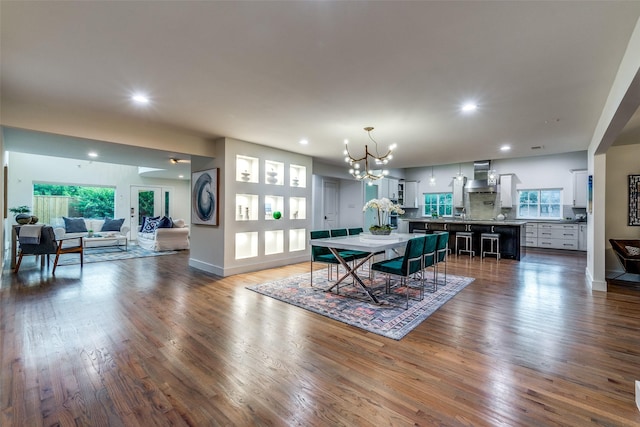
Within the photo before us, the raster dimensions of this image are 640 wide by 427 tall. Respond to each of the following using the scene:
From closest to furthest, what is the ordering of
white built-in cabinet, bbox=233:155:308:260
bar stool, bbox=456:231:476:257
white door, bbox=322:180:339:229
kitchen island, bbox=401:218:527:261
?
white built-in cabinet, bbox=233:155:308:260
kitchen island, bbox=401:218:527:261
bar stool, bbox=456:231:476:257
white door, bbox=322:180:339:229

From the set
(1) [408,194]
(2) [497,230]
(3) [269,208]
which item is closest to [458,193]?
(1) [408,194]

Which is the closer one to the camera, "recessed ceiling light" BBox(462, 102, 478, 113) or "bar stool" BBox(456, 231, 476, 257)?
"recessed ceiling light" BBox(462, 102, 478, 113)

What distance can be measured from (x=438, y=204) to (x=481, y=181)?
1791 mm

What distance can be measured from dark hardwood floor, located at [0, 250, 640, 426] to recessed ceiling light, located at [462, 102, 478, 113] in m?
2.48

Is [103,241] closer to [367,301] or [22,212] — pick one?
[22,212]

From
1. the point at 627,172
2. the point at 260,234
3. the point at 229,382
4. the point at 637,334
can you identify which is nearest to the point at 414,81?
the point at 229,382

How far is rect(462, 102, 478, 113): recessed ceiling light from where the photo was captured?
11.3 ft

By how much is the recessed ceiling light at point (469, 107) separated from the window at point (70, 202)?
11.2 meters

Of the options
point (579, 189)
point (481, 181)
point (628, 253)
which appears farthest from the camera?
point (481, 181)

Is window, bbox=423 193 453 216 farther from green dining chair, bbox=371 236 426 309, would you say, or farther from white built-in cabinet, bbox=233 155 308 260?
green dining chair, bbox=371 236 426 309

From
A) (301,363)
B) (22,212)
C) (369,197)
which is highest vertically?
(369,197)

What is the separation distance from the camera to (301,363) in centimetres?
229

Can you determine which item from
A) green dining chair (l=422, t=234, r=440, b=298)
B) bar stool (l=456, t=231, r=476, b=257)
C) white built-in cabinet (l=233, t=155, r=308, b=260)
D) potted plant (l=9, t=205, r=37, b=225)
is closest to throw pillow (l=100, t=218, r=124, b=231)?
potted plant (l=9, t=205, r=37, b=225)

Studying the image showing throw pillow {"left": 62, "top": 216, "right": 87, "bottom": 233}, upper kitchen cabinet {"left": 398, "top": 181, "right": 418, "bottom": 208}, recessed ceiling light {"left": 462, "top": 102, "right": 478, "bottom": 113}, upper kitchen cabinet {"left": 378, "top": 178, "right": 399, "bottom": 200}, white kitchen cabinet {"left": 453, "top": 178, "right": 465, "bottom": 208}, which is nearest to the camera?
recessed ceiling light {"left": 462, "top": 102, "right": 478, "bottom": 113}
